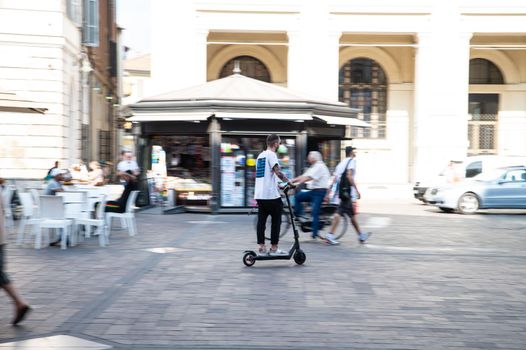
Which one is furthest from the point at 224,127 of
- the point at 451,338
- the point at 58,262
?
the point at 451,338

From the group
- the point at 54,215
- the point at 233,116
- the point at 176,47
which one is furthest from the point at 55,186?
the point at 176,47

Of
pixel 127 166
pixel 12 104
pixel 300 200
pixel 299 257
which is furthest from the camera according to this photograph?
pixel 127 166

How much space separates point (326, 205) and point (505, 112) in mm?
21339

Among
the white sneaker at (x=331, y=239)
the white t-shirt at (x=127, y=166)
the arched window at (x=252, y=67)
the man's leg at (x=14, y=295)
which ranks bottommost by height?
the white sneaker at (x=331, y=239)

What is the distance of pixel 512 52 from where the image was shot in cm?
3169

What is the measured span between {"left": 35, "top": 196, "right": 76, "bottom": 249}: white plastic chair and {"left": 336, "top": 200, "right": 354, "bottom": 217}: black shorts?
4477mm

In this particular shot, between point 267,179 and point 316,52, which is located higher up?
point 316,52

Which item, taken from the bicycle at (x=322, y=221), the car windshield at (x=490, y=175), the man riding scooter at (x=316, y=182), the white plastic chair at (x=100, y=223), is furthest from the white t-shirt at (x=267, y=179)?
the car windshield at (x=490, y=175)

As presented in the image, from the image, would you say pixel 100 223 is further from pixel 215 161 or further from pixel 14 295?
pixel 215 161

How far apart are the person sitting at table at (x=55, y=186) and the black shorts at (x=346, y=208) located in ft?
Answer: 15.7

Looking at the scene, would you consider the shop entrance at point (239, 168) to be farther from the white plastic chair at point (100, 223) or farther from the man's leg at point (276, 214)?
the man's leg at point (276, 214)

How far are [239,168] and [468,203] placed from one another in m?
6.86

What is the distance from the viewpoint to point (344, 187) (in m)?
11.9

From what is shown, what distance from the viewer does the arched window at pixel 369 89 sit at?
3222 centimetres
